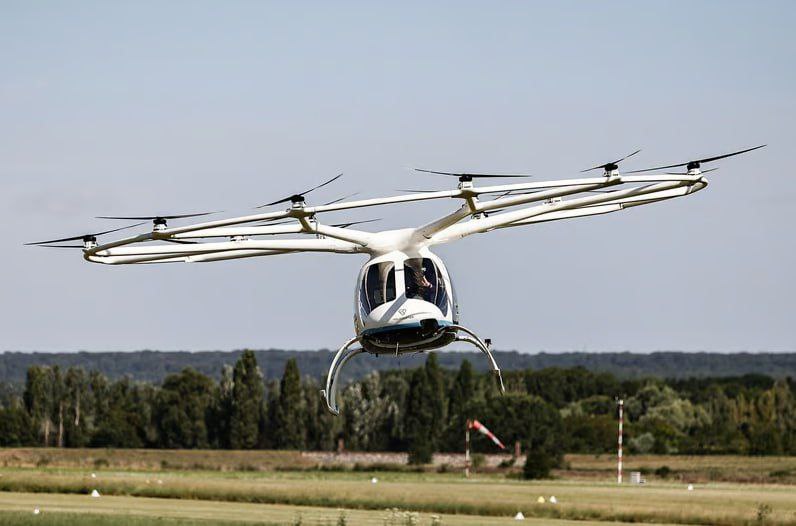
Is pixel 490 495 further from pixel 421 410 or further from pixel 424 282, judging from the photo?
pixel 421 410

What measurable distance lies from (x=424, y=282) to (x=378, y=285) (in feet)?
3.62

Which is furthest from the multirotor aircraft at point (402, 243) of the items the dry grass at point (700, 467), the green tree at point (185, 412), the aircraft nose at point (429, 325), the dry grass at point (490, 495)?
the green tree at point (185, 412)

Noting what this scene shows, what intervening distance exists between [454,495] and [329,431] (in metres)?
75.3

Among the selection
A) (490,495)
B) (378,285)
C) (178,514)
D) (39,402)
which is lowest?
(178,514)

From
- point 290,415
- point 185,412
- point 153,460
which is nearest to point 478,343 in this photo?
point 153,460

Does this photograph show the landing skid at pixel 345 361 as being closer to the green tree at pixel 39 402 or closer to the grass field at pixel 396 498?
the grass field at pixel 396 498

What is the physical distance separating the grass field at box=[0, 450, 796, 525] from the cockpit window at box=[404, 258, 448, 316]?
376 inches

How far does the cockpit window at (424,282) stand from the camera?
1455 inches

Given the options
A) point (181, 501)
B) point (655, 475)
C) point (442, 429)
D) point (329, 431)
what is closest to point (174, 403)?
point (329, 431)

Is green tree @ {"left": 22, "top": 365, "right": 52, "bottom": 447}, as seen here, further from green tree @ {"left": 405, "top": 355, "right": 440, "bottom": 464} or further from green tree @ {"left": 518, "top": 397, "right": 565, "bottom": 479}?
green tree @ {"left": 518, "top": 397, "right": 565, "bottom": 479}

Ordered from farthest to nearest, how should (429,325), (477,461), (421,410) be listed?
(421,410) < (477,461) < (429,325)

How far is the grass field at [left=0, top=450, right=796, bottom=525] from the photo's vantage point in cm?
5647

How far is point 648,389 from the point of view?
166 meters

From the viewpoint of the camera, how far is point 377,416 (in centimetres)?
14025
